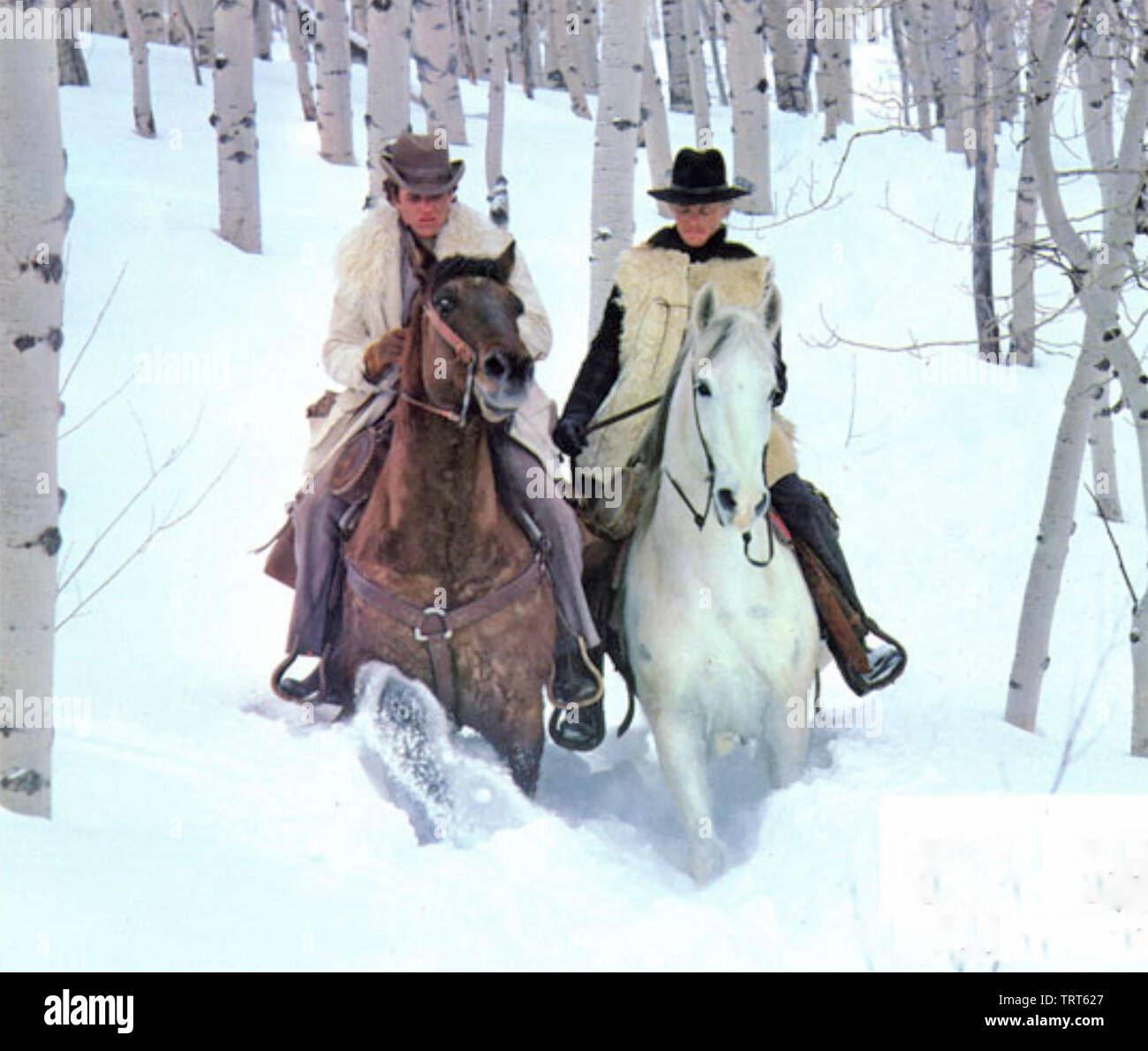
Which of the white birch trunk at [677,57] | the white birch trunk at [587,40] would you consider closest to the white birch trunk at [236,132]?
the white birch trunk at [677,57]

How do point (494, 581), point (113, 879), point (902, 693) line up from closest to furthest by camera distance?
point (113, 879)
point (494, 581)
point (902, 693)

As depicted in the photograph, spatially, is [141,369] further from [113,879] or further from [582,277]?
[113,879]

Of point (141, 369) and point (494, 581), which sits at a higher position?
point (494, 581)

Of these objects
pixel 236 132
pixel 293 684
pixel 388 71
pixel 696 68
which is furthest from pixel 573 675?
pixel 696 68

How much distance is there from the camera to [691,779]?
6234 mm

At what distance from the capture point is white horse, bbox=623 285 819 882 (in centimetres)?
602

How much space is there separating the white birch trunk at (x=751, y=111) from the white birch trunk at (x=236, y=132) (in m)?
5.27

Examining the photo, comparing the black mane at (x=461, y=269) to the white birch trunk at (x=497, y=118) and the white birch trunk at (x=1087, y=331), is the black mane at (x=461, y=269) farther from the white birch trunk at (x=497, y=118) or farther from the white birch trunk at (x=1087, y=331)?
the white birch trunk at (x=497, y=118)

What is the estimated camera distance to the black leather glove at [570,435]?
6.77 m

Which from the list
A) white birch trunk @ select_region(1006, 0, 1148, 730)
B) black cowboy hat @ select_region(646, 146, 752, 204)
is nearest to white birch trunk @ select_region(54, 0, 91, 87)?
white birch trunk @ select_region(1006, 0, 1148, 730)

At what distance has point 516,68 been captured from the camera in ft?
133

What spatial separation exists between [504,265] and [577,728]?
6.68 feet

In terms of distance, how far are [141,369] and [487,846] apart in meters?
7.33
